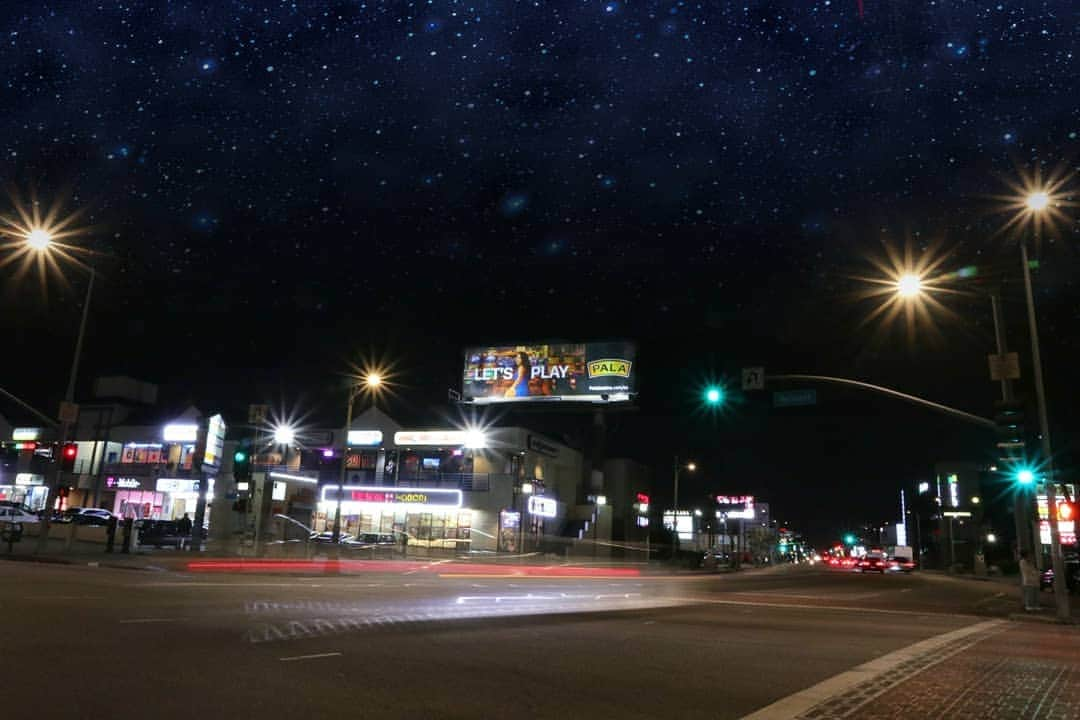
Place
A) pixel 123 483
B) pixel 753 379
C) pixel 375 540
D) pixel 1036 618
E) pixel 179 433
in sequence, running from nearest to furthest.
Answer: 1. pixel 1036 618
2. pixel 753 379
3. pixel 375 540
4. pixel 179 433
5. pixel 123 483

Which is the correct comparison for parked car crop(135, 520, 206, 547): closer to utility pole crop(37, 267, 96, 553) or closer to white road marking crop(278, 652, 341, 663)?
utility pole crop(37, 267, 96, 553)

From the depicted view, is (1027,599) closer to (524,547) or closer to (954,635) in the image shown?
(954,635)

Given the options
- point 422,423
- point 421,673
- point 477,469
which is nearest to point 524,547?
point 477,469

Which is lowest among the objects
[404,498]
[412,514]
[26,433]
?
[412,514]

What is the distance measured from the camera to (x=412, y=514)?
60656mm

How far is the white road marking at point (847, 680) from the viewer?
758cm

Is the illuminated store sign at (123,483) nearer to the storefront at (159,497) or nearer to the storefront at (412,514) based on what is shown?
the storefront at (159,497)

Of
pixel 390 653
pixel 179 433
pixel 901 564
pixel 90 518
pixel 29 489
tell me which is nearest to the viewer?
pixel 390 653

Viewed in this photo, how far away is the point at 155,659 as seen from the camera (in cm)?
895

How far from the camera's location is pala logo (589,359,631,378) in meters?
59.4

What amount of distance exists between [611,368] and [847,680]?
5020 centimetres

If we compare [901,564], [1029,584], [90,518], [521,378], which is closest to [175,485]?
[90,518]

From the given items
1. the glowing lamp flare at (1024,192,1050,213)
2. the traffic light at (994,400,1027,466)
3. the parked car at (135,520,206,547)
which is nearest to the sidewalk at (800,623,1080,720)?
the traffic light at (994,400,1027,466)

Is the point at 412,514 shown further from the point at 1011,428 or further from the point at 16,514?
the point at 1011,428
